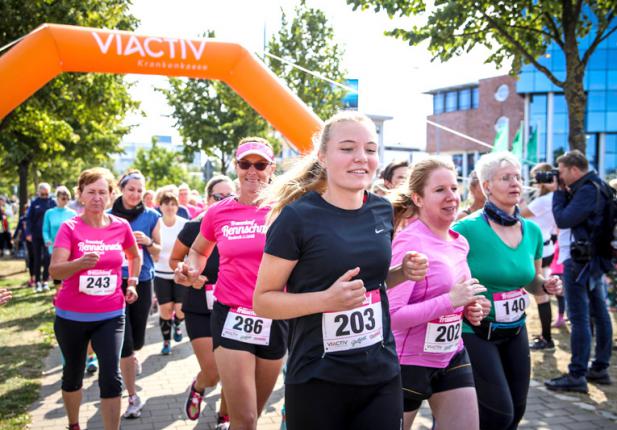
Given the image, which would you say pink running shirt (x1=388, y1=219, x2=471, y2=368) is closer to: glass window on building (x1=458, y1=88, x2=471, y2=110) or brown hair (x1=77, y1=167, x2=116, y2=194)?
brown hair (x1=77, y1=167, x2=116, y2=194)

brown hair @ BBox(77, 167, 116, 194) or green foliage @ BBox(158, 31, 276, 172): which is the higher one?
green foliage @ BBox(158, 31, 276, 172)

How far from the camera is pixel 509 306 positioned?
381cm

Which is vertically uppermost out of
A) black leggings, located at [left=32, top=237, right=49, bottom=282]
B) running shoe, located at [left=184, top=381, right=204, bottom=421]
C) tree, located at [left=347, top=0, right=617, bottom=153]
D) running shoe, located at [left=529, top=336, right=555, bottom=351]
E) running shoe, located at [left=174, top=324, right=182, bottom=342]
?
tree, located at [left=347, top=0, right=617, bottom=153]

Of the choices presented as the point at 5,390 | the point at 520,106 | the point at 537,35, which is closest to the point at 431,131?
the point at 520,106

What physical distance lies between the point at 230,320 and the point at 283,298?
1527 millimetres

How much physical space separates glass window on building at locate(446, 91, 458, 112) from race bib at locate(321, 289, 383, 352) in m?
57.1

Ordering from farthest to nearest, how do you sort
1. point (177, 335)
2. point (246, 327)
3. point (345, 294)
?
point (177, 335), point (246, 327), point (345, 294)

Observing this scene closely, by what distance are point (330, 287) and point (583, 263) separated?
4.62 meters

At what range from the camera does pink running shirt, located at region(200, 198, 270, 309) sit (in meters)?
4.02

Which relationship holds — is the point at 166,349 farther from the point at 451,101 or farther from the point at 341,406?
the point at 451,101

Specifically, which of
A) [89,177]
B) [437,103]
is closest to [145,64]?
[89,177]

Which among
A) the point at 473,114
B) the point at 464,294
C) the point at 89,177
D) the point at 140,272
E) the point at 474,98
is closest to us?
the point at 464,294

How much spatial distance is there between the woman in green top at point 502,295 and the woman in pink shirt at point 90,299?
2534 millimetres

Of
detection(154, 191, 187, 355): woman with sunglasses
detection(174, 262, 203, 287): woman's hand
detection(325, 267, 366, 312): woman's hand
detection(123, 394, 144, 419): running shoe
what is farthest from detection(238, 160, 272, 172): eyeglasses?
detection(154, 191, 187, 355): woman with sunglasses
